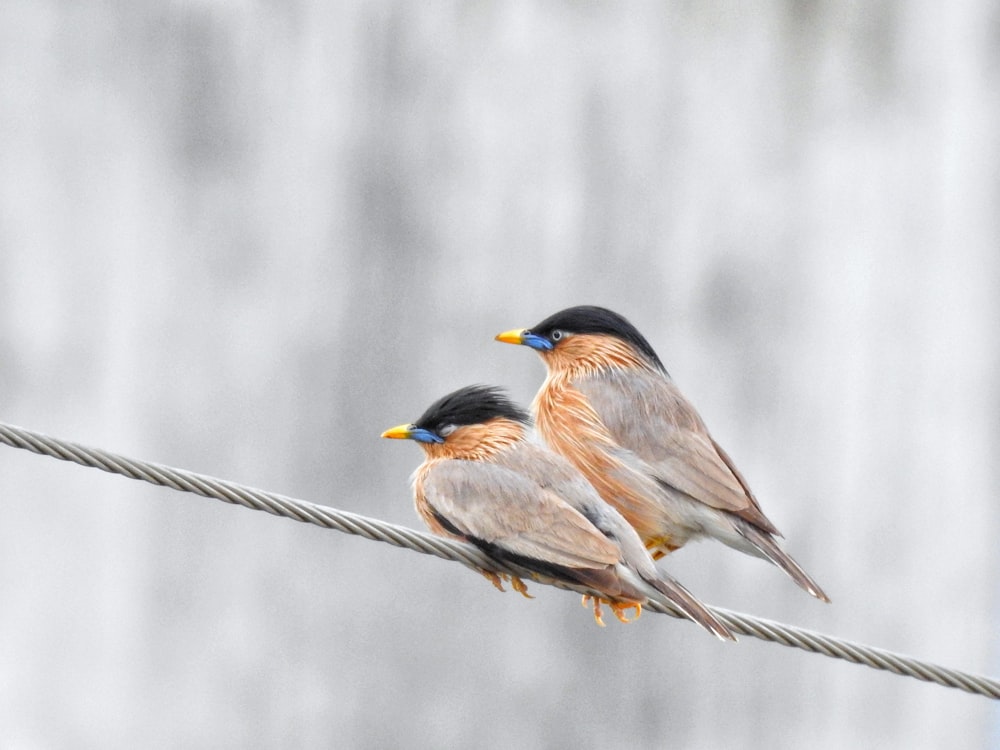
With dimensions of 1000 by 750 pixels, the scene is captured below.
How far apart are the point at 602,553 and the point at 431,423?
3.76 ft

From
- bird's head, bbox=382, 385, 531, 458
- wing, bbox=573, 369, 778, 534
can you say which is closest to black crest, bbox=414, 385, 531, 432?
bird's head, bbox=382, 385, 531, 458

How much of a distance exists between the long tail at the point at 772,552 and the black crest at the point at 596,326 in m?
0.95

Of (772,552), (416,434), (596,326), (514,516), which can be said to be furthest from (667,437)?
(514,516)

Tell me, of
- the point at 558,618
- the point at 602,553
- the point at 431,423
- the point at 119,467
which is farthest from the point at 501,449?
the point at 558,618

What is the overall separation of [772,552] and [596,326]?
4.14 ft

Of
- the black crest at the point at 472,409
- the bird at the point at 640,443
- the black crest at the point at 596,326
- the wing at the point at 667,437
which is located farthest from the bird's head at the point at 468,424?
the black crest at the point at 596,326

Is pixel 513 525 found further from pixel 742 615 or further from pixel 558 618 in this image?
pixel 558 618

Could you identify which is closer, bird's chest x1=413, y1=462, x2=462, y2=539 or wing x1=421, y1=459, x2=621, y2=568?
wing x1=421, y1=459, x2=621, y2=568

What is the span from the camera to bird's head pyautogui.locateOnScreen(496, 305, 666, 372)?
5.97 metres

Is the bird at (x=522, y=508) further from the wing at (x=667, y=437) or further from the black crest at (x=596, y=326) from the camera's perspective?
the black crest at (x=596, y=326)

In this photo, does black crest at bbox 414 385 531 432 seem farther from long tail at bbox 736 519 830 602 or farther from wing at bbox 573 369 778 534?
long tail at bbox 736 519 830 602

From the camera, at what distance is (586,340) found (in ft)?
19.7

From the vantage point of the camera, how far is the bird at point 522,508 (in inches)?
177

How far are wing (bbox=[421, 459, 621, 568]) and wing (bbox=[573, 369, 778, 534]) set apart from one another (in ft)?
2.33
